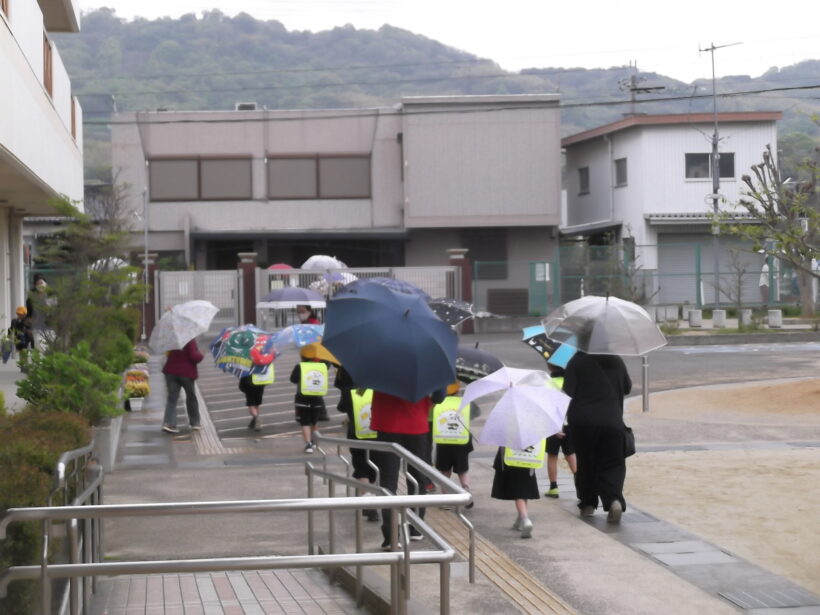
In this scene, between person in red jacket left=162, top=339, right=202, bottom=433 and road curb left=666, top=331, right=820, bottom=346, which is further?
road curb left=666, top=331, right=820, bottom=346

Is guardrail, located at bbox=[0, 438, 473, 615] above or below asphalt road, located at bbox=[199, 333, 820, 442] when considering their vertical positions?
above

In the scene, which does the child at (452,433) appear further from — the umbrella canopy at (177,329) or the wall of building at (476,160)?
the wall of building at (476,160)

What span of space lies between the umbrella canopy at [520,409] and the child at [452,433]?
1.11 m

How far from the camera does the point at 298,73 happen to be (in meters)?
133

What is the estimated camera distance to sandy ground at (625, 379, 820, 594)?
9.09 meters

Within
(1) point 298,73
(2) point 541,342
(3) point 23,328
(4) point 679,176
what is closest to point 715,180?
(4) point 679,176

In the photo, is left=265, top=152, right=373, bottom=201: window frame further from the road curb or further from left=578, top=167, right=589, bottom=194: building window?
the road curb

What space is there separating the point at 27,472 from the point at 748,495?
7.25 m

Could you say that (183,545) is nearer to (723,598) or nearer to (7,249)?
(723,598)

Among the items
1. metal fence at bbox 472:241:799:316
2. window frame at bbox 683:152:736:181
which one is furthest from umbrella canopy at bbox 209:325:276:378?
window frame at bbox 683:152:736:181

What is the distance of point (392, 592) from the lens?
20.3 ft

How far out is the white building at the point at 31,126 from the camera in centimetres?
1319

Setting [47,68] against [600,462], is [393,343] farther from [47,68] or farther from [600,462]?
[47,68]

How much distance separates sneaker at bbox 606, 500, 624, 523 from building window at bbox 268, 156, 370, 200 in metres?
35.5
